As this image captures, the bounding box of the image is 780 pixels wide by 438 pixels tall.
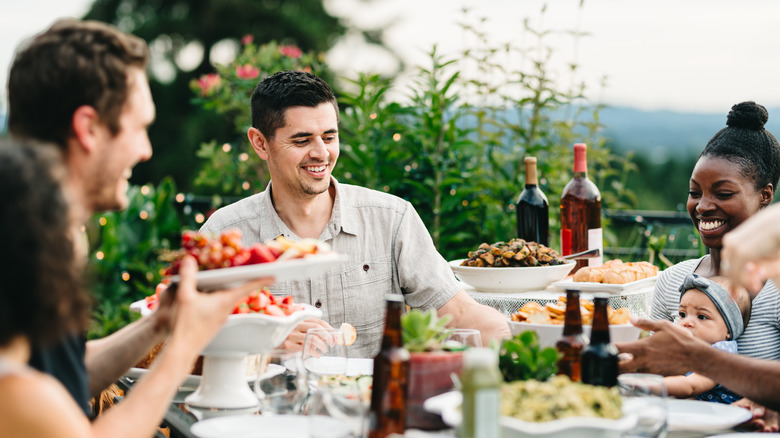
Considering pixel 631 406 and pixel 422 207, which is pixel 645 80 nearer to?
pixel 422 207

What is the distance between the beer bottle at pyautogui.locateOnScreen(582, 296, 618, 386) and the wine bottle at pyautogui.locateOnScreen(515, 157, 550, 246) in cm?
168

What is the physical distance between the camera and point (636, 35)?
545cm

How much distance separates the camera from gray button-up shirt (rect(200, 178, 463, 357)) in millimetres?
3152

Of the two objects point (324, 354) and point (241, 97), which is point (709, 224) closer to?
point (324, 354)

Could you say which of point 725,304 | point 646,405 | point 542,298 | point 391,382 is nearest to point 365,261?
point 542,298

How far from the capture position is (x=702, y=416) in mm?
1923

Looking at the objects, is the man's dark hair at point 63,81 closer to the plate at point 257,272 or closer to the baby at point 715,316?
the plate at point 257,272

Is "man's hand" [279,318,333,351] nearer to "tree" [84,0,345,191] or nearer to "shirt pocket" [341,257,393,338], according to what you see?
"shirt pocket" [341,257,393,338]

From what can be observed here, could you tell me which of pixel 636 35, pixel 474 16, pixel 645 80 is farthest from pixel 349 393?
pixel 636 35

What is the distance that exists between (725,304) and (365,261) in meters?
1.41

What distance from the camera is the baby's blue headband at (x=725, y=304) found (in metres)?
2.38

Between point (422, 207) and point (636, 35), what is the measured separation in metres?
2.24

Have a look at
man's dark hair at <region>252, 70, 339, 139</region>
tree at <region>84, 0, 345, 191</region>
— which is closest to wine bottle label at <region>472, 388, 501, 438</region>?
man's dark hair at <region>252, 70, 339, 139</region>

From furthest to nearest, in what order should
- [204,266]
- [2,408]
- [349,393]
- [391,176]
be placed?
1. [391,176]
2. [204,266]
3. [349,393]
4. [2,408]
